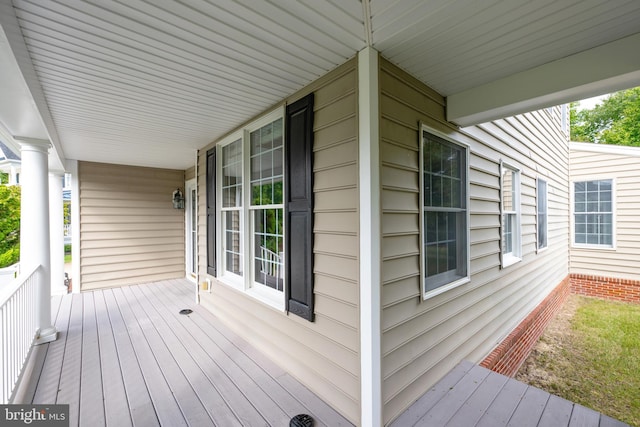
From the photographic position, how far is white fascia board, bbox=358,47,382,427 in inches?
68.2

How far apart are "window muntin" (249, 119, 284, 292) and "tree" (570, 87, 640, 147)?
17640 mm

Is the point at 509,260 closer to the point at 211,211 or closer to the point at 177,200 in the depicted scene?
the point at 211,211

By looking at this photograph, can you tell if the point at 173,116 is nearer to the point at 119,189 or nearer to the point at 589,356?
the point at 119,189

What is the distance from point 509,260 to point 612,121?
17.1 metres

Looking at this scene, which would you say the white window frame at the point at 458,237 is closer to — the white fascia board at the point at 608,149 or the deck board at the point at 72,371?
the deck board at the point at 72,371

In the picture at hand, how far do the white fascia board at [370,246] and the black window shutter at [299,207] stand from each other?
535 mm

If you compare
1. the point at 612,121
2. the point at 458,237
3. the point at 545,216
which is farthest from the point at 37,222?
the point at 612,121

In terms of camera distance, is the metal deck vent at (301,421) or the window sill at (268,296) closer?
the metal deck vent at (301,421)

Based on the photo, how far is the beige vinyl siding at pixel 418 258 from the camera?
6.23ft

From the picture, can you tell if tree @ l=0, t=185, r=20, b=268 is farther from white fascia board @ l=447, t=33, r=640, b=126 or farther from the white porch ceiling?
white fascia board @ l=447, t=33, r=640, b=126

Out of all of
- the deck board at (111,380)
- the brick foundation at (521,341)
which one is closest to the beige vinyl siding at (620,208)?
the brick foundation at (521,341)

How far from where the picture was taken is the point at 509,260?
372 centimetres

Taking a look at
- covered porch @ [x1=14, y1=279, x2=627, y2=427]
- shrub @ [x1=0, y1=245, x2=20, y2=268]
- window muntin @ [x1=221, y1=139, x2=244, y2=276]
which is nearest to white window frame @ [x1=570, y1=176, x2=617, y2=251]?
covered porch @ [x1=14, y1=279, x2=627, y2=427]

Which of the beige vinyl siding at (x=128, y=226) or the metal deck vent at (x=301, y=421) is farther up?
the beige vinyl siding at (x=128, y=226)
